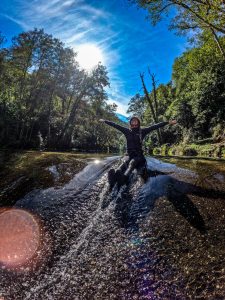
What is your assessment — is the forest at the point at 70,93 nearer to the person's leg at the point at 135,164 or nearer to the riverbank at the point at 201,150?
the riverbank at the point at 201,150

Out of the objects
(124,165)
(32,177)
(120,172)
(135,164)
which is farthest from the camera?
(135,164)

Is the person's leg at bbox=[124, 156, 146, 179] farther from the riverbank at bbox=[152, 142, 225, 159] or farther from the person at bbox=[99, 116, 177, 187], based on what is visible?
the riverbank at bbox=[152, 142, 225, 159]

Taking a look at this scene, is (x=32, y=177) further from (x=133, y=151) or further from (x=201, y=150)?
(x=201, y=150)

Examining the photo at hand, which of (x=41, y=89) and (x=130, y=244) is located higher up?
(x=41, y=89)

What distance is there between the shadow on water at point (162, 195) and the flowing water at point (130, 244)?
2 centimetres

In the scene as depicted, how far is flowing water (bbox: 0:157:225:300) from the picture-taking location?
10.4 ft

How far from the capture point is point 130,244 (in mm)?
4051

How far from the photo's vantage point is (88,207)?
5660 mm

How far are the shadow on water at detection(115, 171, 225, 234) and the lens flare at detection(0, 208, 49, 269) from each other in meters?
1.57

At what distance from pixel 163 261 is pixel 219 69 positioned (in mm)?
24485

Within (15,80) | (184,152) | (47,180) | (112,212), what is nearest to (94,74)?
(15,80)

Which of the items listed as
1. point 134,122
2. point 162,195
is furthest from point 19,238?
point 134,122

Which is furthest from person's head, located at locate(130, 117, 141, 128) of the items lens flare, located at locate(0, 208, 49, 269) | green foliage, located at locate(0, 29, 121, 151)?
green foliage, located at locate(0, 29, 121, 151)

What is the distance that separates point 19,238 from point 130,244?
1.95 metres
